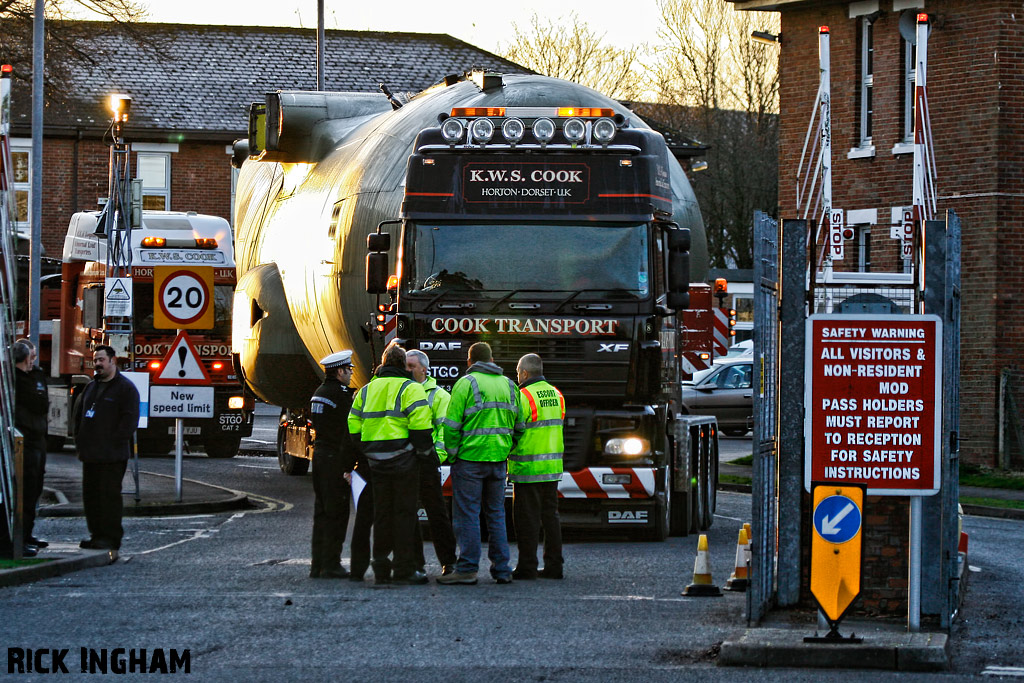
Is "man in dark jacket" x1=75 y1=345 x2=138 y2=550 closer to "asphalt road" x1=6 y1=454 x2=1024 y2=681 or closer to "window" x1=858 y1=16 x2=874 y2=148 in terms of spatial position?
"asphalt road" x1=6 y1=454 x2=1024 y2=681

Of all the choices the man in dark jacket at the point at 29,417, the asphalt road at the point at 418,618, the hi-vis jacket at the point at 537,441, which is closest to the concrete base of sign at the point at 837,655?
the asphalt road at the point at 418,618

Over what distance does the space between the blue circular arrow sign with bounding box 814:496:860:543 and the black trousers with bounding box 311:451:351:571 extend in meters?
4.77

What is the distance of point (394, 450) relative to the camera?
42.0 feet

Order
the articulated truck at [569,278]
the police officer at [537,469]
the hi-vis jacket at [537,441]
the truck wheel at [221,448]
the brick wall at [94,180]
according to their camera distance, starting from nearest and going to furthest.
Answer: the police officer at [537,469] → the hi-vis jacket at [537,441] → the articulated truck at [569,278] → the truck wheel at [221,448] → the brick wall at [94,180]

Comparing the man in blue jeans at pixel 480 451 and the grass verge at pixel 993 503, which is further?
the grass verge at pixel 993 503

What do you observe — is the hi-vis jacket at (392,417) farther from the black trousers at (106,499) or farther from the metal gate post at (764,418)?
the metal gate post at (764,418)

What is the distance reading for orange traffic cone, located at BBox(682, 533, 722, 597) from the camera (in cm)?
Result: 1205

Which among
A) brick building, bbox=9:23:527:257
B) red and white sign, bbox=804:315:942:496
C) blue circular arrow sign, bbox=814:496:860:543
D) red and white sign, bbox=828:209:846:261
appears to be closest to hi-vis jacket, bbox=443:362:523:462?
red and white sign, bbox=804:315:942:496

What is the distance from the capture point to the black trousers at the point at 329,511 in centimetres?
1313

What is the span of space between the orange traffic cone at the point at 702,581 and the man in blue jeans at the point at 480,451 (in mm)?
1565

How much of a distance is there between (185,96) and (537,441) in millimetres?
36675

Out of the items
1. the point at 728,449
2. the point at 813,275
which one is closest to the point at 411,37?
the point at 728,449

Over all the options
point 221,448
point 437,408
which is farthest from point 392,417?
point 221,448

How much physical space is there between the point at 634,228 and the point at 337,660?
668 centimetres
